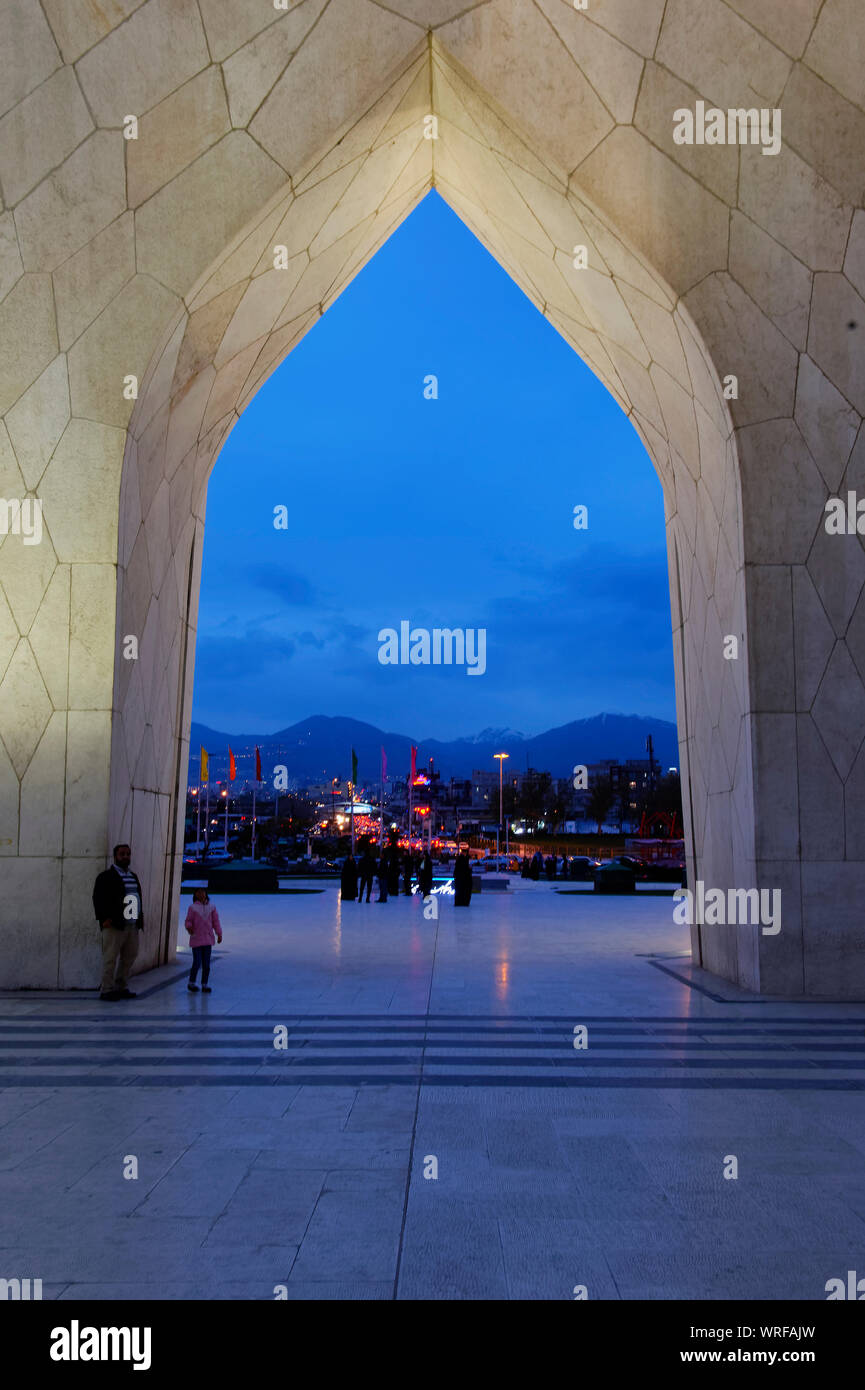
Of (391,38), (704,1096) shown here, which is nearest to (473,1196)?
(704,1096)

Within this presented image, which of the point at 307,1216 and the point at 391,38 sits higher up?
the point at 391,38

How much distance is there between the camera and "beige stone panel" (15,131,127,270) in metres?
10.9

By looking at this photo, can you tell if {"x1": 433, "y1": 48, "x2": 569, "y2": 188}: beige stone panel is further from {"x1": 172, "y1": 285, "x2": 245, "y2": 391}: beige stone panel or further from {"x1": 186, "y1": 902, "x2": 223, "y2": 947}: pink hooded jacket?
{"x1": 186, "y1": 902, "x2": 223, "y2": 947}: pink hooded jacket

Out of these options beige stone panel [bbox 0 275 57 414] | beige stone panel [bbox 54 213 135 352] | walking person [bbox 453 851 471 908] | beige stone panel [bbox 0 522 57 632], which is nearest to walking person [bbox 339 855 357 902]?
walking person [bbox 453 851 471 908]

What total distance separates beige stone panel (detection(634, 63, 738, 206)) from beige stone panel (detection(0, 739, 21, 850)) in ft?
29.8

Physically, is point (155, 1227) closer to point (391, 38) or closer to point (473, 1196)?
point (473, 1196)

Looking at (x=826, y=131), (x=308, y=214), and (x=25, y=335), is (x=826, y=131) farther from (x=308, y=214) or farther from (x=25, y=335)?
(x=25, y=335)

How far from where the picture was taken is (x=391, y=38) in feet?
36.1

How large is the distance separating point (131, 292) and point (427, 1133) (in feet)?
29.0

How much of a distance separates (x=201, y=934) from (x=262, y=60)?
8.84 metres

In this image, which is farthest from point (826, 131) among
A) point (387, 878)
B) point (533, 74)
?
point (387, 878)

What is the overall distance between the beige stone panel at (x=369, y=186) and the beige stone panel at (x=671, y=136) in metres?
2.94

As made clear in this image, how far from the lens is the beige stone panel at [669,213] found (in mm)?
11016

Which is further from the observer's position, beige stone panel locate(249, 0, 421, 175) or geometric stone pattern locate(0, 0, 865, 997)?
beige stone panel locate(249, 0, 421, 175)
